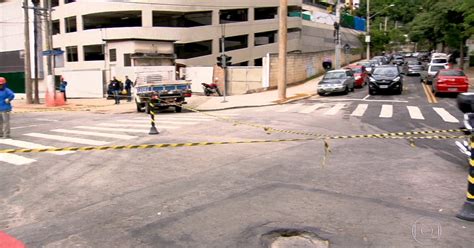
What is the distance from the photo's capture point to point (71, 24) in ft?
165

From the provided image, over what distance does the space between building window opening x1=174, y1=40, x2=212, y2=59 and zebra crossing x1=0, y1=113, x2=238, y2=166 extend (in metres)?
30.0

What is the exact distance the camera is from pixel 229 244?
5.15m

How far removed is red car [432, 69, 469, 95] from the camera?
81.3 feet

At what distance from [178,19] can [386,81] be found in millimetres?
26495

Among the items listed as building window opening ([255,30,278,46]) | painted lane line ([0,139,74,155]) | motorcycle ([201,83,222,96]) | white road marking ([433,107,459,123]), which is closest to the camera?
painted lane line ([0,139,74,155])

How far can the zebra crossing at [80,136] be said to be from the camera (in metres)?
10.6

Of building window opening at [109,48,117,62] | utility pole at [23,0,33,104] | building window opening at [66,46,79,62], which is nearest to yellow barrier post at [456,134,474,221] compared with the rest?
utility pole at [23,0,33,104]

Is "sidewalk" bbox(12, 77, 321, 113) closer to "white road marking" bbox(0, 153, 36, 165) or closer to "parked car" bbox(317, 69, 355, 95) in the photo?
"parked car" bbox(317, 69, 355, 95)

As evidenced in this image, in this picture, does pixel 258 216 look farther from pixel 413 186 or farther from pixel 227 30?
pixel 227 30

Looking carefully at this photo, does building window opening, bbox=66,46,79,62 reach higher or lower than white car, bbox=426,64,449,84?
higher

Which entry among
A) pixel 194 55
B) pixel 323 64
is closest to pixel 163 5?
pixel 194 55

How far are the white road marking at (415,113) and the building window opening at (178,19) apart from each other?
1225 inches

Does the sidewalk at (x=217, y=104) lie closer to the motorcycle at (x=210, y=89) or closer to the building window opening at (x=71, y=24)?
the motorcycle at (x=210, y=89)

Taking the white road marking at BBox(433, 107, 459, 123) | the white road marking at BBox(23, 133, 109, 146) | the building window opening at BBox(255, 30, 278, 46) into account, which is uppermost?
the building window opening at BBox(255, 30, 278, 46)
